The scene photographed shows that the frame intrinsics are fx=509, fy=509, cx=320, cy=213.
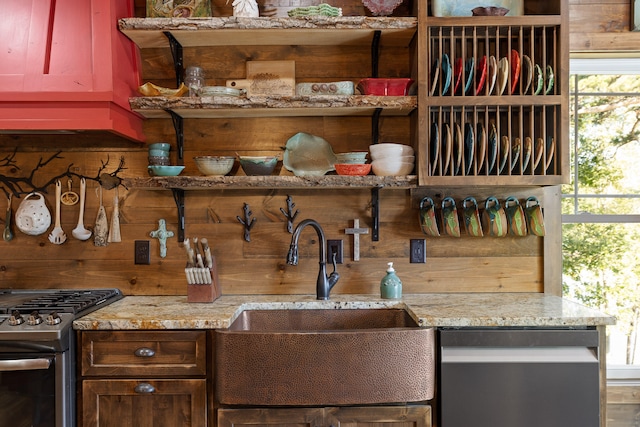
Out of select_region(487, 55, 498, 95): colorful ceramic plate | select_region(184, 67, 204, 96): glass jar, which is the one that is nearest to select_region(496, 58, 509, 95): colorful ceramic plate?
select_region(487, 55, 498, 95): colorful ceramic plate

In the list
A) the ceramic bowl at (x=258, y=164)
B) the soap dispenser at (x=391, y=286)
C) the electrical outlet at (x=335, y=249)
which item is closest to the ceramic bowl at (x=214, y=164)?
the ceramic bowl at (x=258, y=164)

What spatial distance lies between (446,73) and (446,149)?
0.30 meters

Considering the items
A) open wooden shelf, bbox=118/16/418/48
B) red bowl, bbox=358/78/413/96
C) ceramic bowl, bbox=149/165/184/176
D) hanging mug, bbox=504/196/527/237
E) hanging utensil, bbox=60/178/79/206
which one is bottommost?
hanging mug, bbox=504/196/527/237

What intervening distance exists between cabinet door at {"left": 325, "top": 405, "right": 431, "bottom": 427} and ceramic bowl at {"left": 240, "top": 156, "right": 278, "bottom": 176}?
972 millimetres

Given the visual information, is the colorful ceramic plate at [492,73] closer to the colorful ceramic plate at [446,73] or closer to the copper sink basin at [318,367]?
the colorful ceramic plate at [446,73]

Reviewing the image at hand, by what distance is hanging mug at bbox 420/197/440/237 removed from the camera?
2.19 metres

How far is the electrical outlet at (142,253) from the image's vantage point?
2.31m

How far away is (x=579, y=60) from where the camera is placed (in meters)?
2.37

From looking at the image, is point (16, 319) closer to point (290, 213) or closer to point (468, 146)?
point (290, 213)

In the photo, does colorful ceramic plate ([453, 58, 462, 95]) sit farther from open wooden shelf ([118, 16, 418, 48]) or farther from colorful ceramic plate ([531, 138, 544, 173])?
colorful ceramic plate ([531, 138, 544, 173])

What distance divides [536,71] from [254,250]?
141cm

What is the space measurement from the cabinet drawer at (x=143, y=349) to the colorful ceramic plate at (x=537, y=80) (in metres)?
1.58

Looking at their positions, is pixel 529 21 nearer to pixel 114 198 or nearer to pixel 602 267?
pixel 602 267

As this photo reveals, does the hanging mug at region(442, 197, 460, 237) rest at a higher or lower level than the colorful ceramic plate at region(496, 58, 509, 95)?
lower
